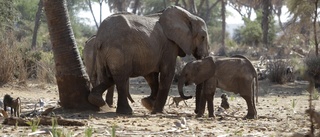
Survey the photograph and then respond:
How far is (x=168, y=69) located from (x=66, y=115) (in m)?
2.15

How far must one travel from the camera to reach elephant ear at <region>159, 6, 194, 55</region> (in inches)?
470

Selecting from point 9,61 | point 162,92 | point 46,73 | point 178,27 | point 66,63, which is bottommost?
point 162,92

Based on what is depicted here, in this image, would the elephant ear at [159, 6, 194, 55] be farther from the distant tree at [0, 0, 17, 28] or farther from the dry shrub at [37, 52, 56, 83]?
the distant tree at [0, 0, 17, 28]

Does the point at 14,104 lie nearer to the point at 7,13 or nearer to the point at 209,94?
the point at 209,94

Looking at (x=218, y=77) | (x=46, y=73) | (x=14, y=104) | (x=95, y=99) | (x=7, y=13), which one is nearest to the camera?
(x=14, y=104)

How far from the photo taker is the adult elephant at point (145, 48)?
10.9 m

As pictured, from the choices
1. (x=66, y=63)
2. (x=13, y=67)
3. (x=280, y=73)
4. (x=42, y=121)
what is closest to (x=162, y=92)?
(x=66, y=63)

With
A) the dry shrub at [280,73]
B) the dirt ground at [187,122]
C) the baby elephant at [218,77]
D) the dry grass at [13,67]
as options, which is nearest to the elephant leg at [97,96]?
the dirt ground at [187,122]

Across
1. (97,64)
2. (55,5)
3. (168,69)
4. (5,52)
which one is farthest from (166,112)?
(5,52)

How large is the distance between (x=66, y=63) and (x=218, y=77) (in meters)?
2.50

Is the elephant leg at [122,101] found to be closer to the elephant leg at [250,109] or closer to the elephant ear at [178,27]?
the elephant ear at [178,27]

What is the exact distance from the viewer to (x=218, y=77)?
11.1 meters

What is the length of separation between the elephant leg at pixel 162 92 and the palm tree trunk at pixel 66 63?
1163 mm

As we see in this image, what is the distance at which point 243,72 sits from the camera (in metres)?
11.2
